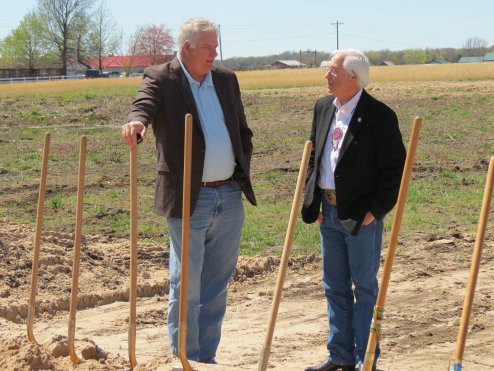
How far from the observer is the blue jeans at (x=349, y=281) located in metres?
4.80

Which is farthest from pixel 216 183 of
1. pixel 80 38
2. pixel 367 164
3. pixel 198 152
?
pixel 80 38

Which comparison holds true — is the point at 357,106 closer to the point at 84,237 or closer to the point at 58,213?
the point at 84,237

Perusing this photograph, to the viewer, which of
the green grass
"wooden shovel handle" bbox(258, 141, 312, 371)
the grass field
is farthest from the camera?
the grass field

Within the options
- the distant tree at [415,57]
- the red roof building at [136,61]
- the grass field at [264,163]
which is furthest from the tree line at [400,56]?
the grass field at [264,163]

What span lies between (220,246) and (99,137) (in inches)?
650

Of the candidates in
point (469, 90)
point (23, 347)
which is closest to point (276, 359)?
point (23, 347)

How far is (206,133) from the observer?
470cm

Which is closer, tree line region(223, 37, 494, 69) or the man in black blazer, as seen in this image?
the man in black blazer

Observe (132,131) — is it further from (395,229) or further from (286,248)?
(395,229)

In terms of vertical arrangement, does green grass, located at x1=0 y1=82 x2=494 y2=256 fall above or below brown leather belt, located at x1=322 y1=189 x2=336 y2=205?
below

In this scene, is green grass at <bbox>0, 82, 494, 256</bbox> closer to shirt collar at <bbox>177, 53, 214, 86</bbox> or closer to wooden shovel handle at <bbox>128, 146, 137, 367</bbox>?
shirt collar at <bbox>177, 53, 214, 86</bbox>

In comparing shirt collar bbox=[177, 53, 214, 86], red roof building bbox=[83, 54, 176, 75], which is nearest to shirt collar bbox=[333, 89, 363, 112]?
shirt collar bbox=[177, 53, 214, 86]

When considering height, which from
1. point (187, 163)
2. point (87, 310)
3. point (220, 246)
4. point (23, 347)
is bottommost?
point (87, 310)

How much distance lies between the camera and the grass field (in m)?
10.0
